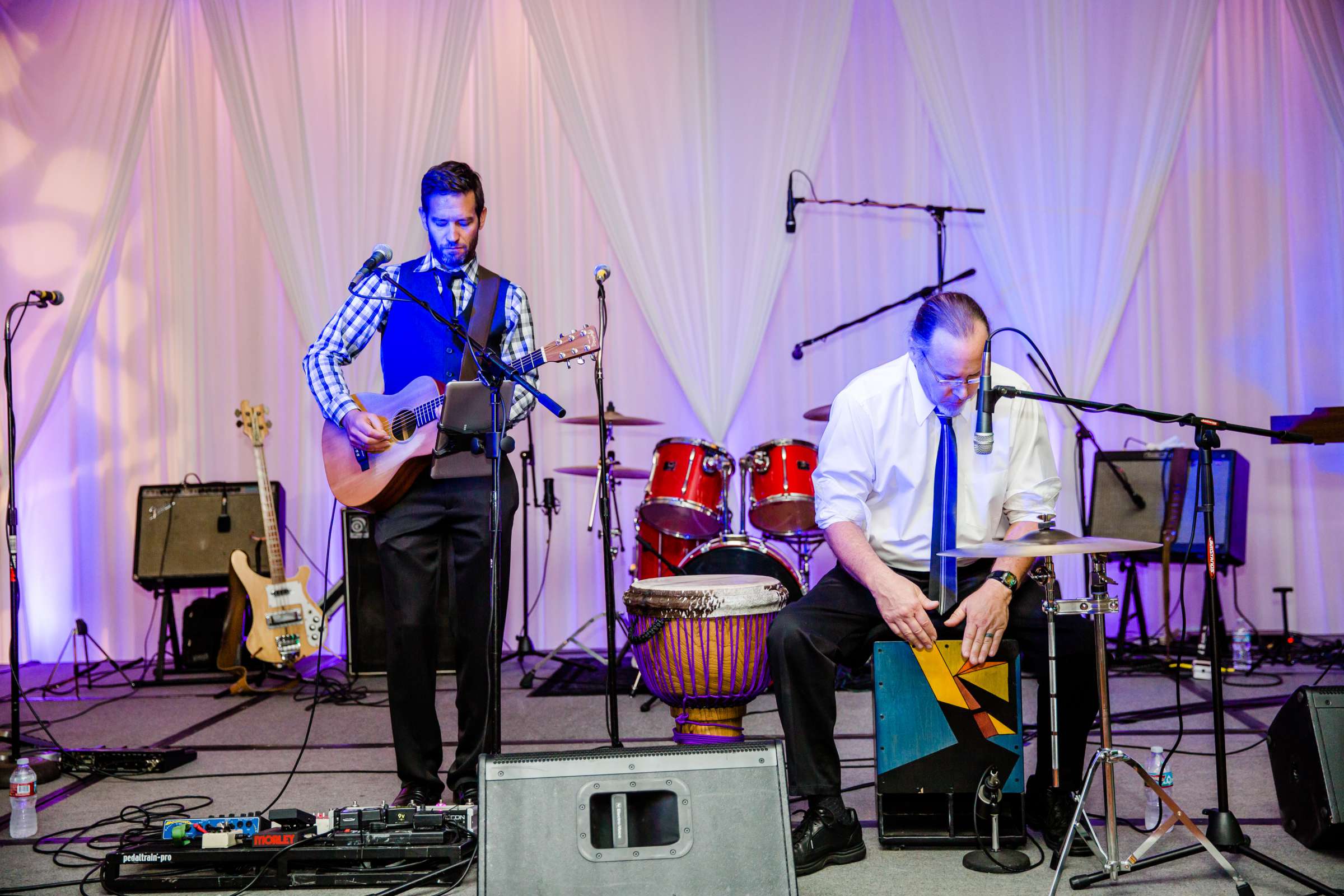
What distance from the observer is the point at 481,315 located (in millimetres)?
3170

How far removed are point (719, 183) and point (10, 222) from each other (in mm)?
4218

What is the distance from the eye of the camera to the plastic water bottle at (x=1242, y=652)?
5.06 m

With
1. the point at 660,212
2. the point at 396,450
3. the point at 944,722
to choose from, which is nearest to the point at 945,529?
the point at 944,722

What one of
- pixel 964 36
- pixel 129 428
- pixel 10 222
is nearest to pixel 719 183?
pixel 964 36

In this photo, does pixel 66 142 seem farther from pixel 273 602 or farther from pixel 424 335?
pixel 424 335

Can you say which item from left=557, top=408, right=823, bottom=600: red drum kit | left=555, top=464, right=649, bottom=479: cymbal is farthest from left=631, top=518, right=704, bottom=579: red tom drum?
left=555, top=464, right=649, bottom=479: cymbal

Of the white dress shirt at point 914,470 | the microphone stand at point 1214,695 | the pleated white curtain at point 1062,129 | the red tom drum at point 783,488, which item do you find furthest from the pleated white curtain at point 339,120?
the microphone stand at point 1214,695

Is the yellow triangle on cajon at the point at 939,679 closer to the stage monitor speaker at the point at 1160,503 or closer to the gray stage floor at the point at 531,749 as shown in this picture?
the gray stage floor at the point at 531,749

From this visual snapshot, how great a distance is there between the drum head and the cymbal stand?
2004mm

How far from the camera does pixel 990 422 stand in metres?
2.33

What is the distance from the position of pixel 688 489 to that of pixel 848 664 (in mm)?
1965

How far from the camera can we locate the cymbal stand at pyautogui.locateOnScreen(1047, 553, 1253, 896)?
2.30 m

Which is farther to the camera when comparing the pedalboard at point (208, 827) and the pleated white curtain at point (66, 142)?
the pleated white curtain at point (66, 142)

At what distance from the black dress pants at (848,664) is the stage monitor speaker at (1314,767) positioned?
0.48 meters
